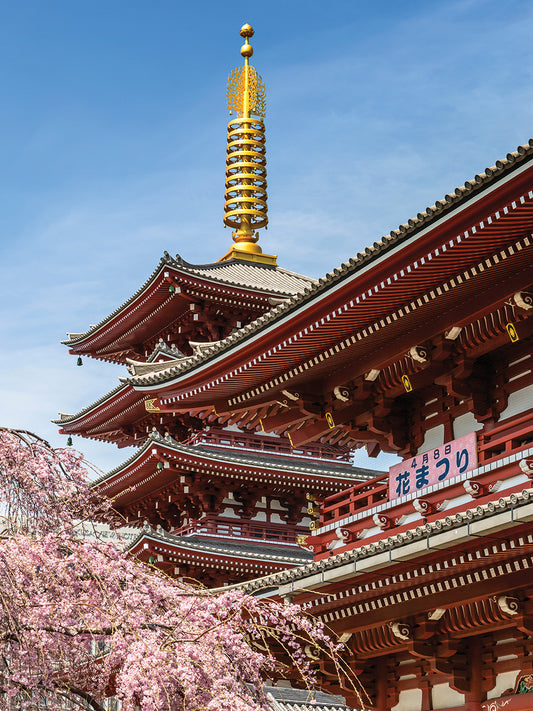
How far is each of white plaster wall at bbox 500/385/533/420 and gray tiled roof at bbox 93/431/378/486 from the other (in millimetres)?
14188

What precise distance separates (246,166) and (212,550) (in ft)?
42.9

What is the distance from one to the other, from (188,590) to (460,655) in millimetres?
4728

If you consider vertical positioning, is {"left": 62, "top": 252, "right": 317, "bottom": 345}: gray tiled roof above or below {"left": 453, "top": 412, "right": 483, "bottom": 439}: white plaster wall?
above

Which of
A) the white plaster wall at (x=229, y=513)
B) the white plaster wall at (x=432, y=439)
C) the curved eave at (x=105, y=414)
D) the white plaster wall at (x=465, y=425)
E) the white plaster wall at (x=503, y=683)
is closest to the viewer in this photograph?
the white plaster wall at (x=503, y=683)

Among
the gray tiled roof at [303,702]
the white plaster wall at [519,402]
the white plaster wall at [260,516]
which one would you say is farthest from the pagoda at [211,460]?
the white plaster wall at [519,402]

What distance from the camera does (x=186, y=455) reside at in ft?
85.3

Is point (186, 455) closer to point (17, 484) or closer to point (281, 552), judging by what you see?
point (281, 552)

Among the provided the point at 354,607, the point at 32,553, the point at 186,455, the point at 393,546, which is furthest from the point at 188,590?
the point at 186,455

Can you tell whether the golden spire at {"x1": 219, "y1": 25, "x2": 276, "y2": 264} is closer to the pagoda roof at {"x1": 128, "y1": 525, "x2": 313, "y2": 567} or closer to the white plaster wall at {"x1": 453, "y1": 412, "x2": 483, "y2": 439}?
the pagoda roof at {"x1": 128, "y1": 525, "x2": 313, "y2": 567}

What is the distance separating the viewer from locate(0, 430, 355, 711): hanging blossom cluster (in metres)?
7.73

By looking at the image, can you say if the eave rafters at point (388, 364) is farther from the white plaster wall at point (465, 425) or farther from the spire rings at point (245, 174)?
the spire rings at point (245, 174)

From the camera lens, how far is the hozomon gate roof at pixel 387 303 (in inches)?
421

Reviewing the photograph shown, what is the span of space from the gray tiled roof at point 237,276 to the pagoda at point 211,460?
0.05m

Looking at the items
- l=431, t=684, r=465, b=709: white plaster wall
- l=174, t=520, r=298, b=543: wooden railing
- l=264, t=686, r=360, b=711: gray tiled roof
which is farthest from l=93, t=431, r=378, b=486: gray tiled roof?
l=431, t=684, r=465, b=709: white plaster wall
